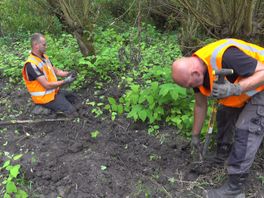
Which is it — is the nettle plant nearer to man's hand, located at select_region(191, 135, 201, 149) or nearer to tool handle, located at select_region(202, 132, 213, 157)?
man's hand, located at select_region(191, 135, 201, 149)

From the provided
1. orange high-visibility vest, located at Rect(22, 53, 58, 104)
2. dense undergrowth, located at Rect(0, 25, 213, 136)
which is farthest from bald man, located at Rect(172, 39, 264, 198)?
orange high-visibility vest, located at Rect(22, 53, 58, 104)

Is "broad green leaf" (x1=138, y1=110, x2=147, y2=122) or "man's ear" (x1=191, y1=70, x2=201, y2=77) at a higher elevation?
"man's ear" (x1=191, y1=70, x2=201, y2=77)

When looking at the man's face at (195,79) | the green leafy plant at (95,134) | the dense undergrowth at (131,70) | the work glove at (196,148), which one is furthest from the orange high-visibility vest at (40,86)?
the man's face at (195,79)

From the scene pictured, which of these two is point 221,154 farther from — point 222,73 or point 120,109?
point 120,109

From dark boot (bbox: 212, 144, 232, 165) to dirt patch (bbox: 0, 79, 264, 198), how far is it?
0.41 feet

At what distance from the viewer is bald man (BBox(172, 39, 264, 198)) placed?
2.73 m

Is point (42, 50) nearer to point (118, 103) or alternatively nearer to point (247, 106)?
point (118, 103)

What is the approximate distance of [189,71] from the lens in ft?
9.13

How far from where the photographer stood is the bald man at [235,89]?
8.95 ft

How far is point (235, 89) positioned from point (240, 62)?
0.75 ft

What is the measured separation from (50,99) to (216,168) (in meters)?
2.69

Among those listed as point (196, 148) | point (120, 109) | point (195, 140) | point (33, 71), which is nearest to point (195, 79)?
point (195, 140)

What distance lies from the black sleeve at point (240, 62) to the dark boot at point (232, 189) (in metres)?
1.02

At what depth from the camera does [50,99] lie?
5012 mm
